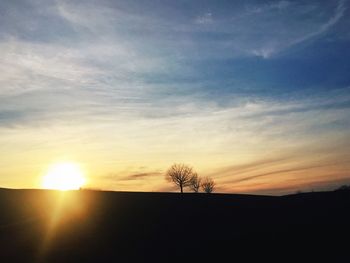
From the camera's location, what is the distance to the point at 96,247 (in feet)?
62.6

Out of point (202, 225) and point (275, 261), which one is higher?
point (202, 225)

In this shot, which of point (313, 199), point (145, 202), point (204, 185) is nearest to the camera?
point (145, 202)

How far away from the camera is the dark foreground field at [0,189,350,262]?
18812mm

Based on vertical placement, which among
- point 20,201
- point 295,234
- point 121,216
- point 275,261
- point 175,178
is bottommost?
point 275,261

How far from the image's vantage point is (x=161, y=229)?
23.1 meters

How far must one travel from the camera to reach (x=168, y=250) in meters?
19.8

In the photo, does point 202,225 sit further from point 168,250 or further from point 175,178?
point 175,178

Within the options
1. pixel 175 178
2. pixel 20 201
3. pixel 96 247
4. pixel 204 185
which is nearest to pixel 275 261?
pixel 96 247

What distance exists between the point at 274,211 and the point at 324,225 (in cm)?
436

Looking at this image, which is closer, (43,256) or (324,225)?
(43,256)

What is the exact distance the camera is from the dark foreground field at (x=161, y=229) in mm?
18812

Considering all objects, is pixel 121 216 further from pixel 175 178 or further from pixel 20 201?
pixel 175 178

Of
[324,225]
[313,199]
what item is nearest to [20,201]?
[324,225]

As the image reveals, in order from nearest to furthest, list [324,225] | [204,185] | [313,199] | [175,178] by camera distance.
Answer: [324,225], [313,199], [175,178], [204,185]
